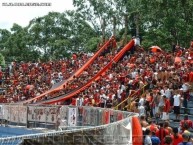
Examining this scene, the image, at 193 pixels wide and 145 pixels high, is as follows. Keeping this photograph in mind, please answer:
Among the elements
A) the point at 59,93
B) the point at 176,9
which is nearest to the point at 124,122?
the point at 59,93

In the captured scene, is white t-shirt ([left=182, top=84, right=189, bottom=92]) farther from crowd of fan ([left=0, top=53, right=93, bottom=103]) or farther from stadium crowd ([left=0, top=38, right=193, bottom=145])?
crowd of fan ([left=0, top=53, right=93, bottom=103])

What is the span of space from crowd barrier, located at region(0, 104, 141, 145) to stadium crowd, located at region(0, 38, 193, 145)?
77 cm

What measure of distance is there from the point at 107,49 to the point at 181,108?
19290 mm

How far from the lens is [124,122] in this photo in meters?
13.4

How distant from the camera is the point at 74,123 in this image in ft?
73.8

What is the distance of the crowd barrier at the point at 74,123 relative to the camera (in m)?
10.9

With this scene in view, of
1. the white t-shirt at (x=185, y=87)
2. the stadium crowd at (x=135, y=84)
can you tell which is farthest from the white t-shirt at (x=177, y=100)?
the white t-shirt at (x=185, y=87)

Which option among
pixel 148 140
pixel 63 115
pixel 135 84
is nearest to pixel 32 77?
pixel 135 84

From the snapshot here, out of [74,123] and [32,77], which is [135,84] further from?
[32,77]

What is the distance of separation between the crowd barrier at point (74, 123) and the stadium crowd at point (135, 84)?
0.77 metres

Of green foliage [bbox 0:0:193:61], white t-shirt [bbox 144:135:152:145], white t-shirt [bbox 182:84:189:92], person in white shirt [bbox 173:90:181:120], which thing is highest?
green foliage [bbox 0:0:193:61]

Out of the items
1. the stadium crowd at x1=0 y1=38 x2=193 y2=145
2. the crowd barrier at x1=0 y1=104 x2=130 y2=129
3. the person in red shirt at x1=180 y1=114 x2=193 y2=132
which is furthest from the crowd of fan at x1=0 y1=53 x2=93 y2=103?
the person in red shirt at x1=180 y1=114 x2=193 y2=132

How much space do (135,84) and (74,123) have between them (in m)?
4.63

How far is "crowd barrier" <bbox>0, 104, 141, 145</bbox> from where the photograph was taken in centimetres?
1088
